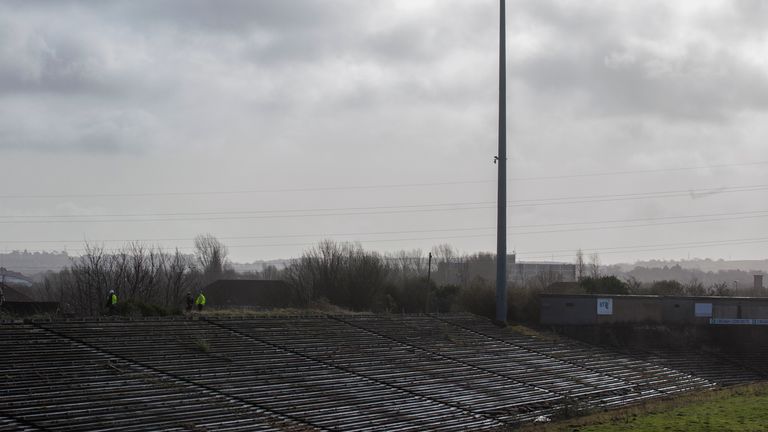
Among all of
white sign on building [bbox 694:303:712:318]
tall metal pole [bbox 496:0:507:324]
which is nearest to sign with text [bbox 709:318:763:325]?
white sign on building [bbox 694:303:712:318]

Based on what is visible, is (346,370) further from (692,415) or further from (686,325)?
(686,325)

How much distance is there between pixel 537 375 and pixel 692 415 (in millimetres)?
9332

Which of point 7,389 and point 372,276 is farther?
A: point 372,276

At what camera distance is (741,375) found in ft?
156

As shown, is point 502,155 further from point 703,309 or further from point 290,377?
point 290,377

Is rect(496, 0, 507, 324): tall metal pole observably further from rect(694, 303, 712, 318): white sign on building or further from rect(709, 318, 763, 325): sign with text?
rect(709, 318, 763, 325): sign with text

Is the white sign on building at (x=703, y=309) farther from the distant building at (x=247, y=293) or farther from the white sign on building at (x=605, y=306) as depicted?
the distant building at (x=247, y=293)

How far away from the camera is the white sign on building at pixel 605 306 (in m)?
53.7

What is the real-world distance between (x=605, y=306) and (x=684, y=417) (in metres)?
23.8

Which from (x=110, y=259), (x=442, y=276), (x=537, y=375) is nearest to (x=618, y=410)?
(x=537, y=375)

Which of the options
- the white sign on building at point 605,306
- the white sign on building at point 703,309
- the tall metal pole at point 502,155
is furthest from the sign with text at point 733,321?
the tall metal pole at point 502,155

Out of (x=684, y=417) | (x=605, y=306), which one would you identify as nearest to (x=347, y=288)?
(x=605, y=306)

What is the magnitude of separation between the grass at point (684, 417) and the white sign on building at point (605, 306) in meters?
15.4

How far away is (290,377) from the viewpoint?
31641mm
